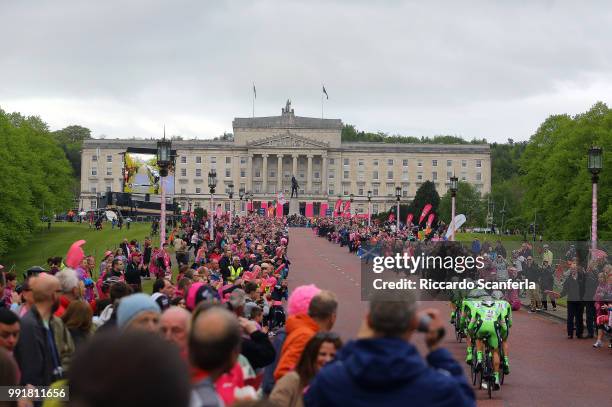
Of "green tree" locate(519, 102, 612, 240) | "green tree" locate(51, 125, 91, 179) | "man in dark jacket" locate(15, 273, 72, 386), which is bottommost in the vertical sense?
"man in dark jacket" locate(15, 273, 72, 386)

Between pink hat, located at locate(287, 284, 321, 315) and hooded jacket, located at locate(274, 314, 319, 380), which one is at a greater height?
pink hat, located at locate(287, 284, 321, 315)

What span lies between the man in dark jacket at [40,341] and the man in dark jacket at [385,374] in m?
2.84

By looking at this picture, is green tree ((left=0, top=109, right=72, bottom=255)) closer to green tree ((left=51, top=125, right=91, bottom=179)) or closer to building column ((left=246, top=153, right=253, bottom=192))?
building column ((left=246, top=153, right=253, bottom=192))

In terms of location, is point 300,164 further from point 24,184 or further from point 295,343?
point 295,343

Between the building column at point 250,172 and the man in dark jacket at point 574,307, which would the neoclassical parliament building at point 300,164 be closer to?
the building column at point 250,172

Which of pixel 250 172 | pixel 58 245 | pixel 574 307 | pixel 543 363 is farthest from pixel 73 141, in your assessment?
pixel 543 363

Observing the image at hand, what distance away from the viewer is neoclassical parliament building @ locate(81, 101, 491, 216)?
152m

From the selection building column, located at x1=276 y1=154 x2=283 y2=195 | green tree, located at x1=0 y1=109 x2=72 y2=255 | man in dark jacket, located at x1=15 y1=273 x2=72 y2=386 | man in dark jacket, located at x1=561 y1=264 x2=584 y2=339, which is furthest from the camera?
building column, located at x1=276 y1=154 x2=283 y2=195

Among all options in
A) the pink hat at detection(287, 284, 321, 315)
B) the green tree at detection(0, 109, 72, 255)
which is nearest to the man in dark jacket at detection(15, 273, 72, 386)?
the pink hat at detection(287, 284, 321, 315)

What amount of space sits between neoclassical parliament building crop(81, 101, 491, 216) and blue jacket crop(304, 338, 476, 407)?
146820 mm

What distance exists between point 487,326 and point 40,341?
28.4 feet

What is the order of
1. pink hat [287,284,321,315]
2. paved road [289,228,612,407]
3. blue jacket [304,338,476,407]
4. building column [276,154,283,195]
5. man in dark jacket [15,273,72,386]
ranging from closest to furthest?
blue jacket [304,338,476,407] < man in dark jacket [15,273,72,386] < pink hat [287,284,321,315] < paved road [289,228,612,407] < building column [276,154,283,195]

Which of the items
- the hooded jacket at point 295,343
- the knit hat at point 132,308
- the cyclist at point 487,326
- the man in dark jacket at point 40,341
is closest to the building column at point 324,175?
the cyclist at point 487,326

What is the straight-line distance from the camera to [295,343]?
6.52 metres
